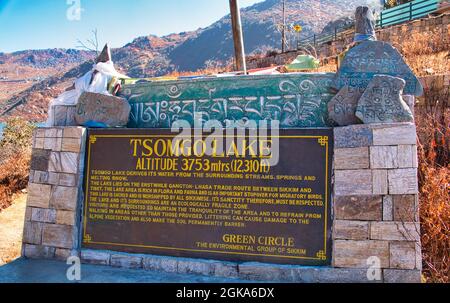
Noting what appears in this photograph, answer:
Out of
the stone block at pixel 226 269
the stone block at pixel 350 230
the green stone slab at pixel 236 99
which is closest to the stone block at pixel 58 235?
the green stone slab at pixel 236 99

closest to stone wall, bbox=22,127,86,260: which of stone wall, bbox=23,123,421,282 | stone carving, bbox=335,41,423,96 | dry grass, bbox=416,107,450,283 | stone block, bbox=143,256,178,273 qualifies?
stone block, bbox=143,256,178,273

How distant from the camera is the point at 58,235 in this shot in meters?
4.22

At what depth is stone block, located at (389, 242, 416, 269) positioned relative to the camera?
10.9ft

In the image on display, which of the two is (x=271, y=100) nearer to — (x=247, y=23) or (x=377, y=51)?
(x=377, y=51)

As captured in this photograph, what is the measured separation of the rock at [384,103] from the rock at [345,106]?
114 millimetres

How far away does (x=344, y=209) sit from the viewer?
11.5 feet

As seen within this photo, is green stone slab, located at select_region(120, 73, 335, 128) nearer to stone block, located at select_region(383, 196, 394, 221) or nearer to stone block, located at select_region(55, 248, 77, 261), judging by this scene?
stone block, located at select_region(383, 196, 394, 221)

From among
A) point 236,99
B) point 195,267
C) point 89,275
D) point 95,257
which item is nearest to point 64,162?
point 95,257

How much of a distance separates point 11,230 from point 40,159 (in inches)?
93.9

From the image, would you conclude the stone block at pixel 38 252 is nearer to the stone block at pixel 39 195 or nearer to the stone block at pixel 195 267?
the stone block at pixel 39 195

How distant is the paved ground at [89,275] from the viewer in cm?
367

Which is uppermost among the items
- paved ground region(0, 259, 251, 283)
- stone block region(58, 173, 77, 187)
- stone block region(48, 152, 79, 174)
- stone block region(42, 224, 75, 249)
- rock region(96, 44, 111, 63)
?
rock region(96, 44, 111, 63)

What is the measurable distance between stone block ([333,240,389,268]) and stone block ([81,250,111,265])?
94.5 inches
